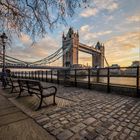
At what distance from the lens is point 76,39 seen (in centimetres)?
5022

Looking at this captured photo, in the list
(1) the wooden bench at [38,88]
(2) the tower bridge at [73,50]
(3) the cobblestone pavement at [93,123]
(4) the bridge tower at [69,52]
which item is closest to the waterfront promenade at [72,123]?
(3) the cobblestone pavement at [93,123]

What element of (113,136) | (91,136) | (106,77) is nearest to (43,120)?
(91,136)

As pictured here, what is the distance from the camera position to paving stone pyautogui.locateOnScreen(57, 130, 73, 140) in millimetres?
2274

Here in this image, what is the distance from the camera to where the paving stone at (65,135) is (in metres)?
2.27

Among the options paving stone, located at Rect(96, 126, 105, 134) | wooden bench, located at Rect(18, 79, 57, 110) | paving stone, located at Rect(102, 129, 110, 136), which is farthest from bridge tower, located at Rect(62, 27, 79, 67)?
paving stone, located at Rect(102, 129, 110, 136)

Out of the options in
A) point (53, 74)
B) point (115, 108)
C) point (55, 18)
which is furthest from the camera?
point (53, 74)

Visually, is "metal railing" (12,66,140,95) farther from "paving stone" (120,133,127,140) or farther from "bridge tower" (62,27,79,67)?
"bridge tower" (62,27,79,67)

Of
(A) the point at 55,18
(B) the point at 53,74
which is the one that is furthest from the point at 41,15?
(B) the point at 53,74

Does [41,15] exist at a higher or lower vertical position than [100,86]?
higher

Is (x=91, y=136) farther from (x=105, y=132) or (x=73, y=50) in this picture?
(x=73, y=50)

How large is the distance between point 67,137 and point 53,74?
9.34m

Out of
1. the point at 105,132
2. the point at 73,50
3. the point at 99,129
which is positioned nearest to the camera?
the point at 105,132

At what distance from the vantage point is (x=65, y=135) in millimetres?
2338

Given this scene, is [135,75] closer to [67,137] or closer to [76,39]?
[67,137]
